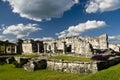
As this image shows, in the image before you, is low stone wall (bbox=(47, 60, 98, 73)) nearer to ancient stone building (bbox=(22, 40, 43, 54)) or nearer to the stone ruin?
the stone ruin

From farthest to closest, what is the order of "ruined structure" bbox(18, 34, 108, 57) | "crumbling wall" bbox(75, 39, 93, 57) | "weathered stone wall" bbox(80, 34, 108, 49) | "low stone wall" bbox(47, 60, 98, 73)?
"weathered stone wall" bbox(80, 34, 108, 49)
"ruined structure" bbox(18, 34, 108, 57)
"crumbling wall" bbox(75, 39, 93, 57)
"low stone wall" bbox(47, 60, 98, 73)

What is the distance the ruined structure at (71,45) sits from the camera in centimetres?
5769

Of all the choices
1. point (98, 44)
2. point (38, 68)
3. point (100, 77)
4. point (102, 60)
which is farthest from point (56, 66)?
point (98, 44)

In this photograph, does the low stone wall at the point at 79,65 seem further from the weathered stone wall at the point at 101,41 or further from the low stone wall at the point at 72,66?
the weathered stone wall at the point at 101,41

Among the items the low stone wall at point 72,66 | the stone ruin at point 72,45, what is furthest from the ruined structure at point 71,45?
the low stone wall at point 72,66

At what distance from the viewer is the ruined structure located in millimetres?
57688

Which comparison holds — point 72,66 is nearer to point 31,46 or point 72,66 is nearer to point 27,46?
point 31,46

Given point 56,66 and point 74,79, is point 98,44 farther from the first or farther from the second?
point 74,79

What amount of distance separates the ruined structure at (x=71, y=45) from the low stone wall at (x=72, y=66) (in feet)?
56.0

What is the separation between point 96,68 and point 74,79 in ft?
16.5

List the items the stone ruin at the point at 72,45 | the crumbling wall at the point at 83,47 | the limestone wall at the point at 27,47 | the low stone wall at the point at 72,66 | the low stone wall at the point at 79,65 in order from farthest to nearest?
the limestone wall at the point at 27,47
the stone ruin at the point at 72,45
the crumbling wall at the point at 83,47
the low stone wall at the point at 72,66
the low stone wall at the point at 79,65

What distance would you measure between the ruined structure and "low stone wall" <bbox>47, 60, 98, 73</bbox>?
17073mm

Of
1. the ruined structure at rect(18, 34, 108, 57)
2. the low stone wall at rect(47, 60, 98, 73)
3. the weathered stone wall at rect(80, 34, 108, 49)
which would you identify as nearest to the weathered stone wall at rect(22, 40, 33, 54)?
the ruined structure at rect(18, 34, 108, 57)

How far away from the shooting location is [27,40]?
228 feet
